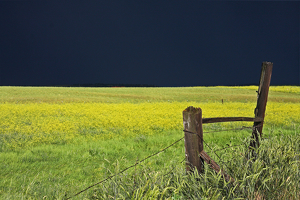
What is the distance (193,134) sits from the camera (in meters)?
3.74

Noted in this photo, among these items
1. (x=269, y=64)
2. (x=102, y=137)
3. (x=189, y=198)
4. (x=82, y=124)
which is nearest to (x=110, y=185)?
(x=189, y=198)

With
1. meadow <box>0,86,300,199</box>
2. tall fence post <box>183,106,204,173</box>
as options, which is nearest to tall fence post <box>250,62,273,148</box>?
meadow <box>0,86,300,199</box>

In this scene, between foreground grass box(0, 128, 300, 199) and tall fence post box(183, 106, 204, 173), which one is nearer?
tall fence post box(183, 106, 204, 173)

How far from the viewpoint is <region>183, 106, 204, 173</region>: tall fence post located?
12.2 ft

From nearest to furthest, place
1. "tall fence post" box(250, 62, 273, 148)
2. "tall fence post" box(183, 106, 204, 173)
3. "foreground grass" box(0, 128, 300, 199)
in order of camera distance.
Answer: "tall fence post" box(183, 106, 204, 173) → "foreground grass" box(0, 128, 300, 199) → "tall fence post" box(250, 62, 273, 148)

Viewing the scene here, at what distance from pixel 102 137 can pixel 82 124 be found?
3.88m

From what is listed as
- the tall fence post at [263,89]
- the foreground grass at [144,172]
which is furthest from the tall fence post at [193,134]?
the tall fence post at [263,89]

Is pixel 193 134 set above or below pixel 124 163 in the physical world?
above

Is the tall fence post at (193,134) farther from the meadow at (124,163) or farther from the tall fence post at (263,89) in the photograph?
the tall fence post at (263,89)

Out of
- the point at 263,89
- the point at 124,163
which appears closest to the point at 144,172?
the point at 263,89

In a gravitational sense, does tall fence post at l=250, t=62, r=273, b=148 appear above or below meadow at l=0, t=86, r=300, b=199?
above

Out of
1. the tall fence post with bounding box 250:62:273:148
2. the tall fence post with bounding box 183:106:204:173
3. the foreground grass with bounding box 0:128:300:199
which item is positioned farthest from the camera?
the tall fence post with bounding box 250:62:273:148

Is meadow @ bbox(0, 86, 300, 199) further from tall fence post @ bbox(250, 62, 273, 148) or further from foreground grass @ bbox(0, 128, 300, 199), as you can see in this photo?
tall fence post @ bbox(250, 62, 273, 148)

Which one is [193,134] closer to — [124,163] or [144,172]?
[144,172]
